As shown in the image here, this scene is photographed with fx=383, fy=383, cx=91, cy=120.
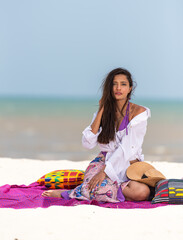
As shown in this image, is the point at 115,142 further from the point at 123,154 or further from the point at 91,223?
the point at 91,223

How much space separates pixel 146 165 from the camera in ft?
14.1

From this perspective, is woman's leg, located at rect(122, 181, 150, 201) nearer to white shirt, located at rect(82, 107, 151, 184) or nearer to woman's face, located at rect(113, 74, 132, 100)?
white shirt, located at rect(82, 107, 151, 184)

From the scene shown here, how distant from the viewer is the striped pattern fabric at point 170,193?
3.90 meters

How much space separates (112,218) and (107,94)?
5.13 ft

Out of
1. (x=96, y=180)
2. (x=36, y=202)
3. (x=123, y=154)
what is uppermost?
(x=123, y=154)

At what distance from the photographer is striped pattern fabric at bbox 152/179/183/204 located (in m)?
3.90

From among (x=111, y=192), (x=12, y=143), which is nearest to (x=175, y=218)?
(x=111, y=192)

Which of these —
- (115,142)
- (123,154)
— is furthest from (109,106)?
(123,154)

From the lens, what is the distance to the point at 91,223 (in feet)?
10.4

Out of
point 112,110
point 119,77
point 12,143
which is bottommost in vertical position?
point 12,143

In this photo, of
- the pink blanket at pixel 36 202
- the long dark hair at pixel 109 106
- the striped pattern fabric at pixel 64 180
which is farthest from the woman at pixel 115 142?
the striped pattern fabric at pixel 64 180

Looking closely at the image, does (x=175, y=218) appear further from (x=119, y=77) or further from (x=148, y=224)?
(x=119, y=77)

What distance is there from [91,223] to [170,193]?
1108 mm

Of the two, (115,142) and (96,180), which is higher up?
(115,142)
